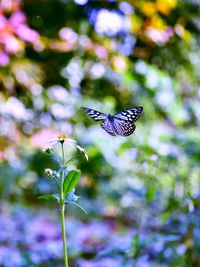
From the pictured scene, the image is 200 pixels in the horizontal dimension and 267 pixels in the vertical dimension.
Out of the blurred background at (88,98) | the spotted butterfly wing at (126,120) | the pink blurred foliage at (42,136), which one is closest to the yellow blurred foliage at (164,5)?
the blurred background at (88,98)

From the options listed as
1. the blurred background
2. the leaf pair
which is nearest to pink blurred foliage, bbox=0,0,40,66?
the blurred background

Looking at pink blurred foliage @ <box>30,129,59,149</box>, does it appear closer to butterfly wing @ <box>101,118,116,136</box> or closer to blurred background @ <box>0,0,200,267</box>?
blurred background @ <box>0,0,200,267</box>

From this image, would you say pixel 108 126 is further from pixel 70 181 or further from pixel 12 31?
pixel 12 31

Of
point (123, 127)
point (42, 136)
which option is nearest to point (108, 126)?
point (123, 127)

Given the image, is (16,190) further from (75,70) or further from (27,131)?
(75,70)

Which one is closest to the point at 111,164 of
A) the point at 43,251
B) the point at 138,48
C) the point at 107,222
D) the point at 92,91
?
the point at 107,222

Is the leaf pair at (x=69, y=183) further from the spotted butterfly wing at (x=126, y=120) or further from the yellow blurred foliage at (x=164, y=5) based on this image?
the yellow blurred foliage at (x=164, y=5)
